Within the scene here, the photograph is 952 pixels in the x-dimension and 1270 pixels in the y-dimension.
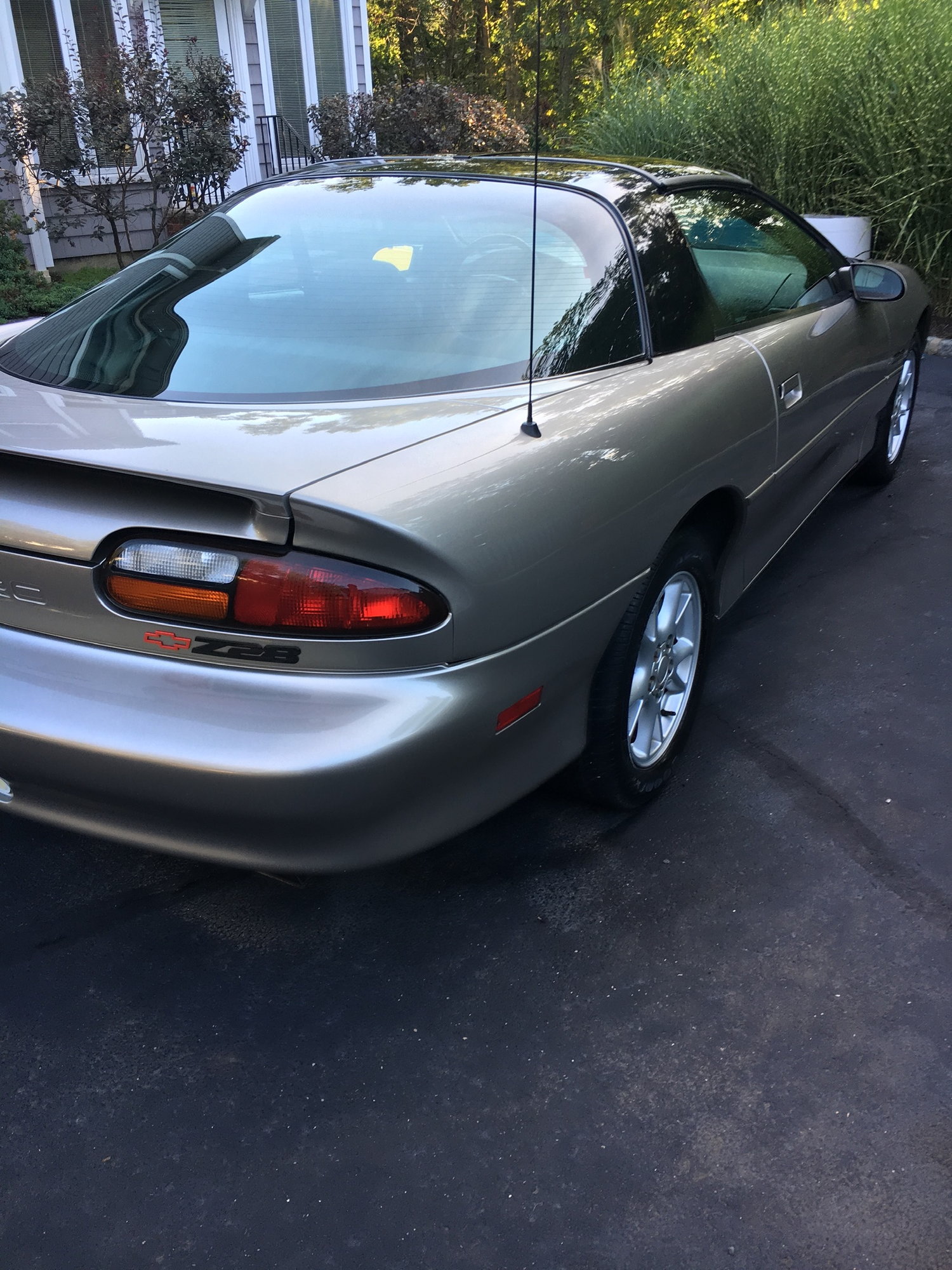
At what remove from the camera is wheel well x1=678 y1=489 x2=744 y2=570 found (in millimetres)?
2703

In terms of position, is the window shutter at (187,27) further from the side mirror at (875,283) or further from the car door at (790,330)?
the car door at (790,330)

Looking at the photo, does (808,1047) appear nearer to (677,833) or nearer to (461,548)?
(677,833)

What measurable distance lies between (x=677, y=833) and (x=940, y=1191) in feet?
3.42

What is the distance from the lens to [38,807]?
199 centimetres

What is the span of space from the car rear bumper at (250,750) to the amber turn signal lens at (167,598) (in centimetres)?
9

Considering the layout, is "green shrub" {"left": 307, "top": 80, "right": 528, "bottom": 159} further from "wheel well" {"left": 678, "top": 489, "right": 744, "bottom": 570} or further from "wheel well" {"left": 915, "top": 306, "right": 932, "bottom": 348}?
"wheel well" {"left": 678, "top": 489, "right": 744, "bottom": 570}

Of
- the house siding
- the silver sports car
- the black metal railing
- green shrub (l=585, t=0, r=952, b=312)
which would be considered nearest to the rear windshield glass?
the silver sports car

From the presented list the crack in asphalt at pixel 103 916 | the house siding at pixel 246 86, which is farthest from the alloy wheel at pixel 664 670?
the house siding at pixel 246 86

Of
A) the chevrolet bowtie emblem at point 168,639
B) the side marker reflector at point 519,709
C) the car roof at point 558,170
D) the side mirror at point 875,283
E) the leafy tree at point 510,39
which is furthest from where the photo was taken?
the leafy tree at point 510,39

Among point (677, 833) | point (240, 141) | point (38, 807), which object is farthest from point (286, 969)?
point (240, 141)

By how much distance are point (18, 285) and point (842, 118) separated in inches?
274

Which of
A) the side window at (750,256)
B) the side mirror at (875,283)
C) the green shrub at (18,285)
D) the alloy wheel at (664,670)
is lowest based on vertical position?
the green shrub at (18,285)

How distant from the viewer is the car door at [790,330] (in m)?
3.10

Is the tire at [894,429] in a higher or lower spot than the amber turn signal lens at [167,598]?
lower
